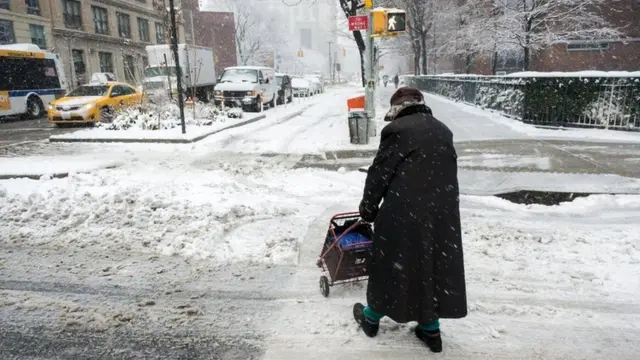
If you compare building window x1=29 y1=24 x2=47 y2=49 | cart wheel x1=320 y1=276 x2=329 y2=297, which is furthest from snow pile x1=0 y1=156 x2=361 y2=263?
building window x1=29 y1=24 x2=47 y2=49

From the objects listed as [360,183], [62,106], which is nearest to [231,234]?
A: [360,183]

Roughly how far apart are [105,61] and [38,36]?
7366 mm

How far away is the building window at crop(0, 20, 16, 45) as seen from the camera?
27731 mm

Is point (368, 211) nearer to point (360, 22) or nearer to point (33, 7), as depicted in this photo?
point (360, 22)

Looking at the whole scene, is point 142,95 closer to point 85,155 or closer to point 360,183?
point 85,155

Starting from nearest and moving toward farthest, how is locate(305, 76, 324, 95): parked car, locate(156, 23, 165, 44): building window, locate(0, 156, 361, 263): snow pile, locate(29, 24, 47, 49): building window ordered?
locate(0, 156, 361, 263): snow pile
locate(29, 24, 47, 49): building window
locate(305, 76, 324, 95): parked car
locate(156, 23, 165, 44): building window

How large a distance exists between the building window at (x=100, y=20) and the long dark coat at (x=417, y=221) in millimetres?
41719

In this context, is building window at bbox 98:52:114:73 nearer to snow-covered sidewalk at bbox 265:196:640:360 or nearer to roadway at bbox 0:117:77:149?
roadway at bbox 0:117:77:149

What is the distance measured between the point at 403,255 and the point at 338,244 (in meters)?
0.90

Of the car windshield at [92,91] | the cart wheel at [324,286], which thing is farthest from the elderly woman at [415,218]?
the car windshield at [92,91]

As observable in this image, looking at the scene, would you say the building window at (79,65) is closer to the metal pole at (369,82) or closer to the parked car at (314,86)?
the parked car at (314,86)

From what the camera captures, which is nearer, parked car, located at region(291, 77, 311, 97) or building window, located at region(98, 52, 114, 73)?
parked car, located at region(291, 77, 311, 97)

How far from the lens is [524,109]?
13.3 metres

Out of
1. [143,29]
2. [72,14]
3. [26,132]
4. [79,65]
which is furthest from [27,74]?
[143,29]
